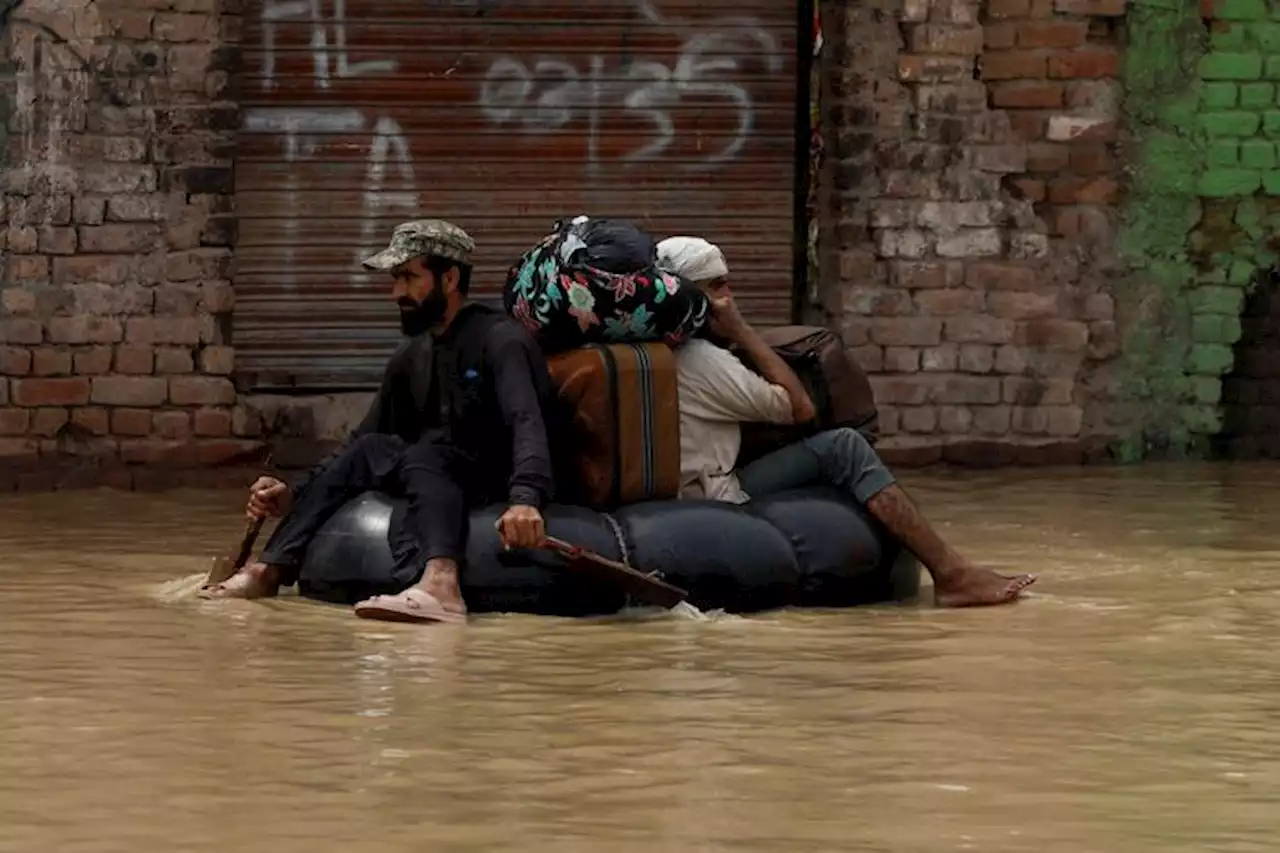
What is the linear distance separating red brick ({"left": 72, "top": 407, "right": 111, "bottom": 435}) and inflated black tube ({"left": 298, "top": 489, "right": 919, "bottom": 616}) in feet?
12.2

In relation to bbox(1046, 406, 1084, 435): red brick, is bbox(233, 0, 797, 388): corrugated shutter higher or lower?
higher

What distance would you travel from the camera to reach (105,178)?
1171 centimetres

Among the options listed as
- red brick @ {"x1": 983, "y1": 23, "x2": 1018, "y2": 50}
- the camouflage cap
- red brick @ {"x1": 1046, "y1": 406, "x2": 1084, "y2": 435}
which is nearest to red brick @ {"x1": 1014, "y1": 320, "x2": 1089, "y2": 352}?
red brick @ {"x1": 1046, "y1": 406, "x2": 1084, "y2": 435}

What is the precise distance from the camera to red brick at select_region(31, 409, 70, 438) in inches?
459

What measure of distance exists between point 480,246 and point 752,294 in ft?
4.09

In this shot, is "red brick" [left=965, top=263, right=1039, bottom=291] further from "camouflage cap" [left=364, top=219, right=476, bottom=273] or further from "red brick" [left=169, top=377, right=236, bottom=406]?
"camouflage cap" [left=364, top=219, right=476, bottom=273]

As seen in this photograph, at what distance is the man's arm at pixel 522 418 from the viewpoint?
7.73 m

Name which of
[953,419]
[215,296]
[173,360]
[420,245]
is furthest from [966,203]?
[420,245]

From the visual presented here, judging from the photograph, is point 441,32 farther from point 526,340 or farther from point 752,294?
point 526,340

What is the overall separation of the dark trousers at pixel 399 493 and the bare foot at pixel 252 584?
0.03 metres

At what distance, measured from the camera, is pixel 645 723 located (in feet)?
20.3

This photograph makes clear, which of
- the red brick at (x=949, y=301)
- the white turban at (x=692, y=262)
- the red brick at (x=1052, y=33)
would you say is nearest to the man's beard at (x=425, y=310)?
the white turban at (x=692, y=262)

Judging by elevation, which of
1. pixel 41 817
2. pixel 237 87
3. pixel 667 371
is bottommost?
pixel 41 817

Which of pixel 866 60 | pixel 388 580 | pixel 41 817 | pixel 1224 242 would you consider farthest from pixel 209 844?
pixel 1224 242
